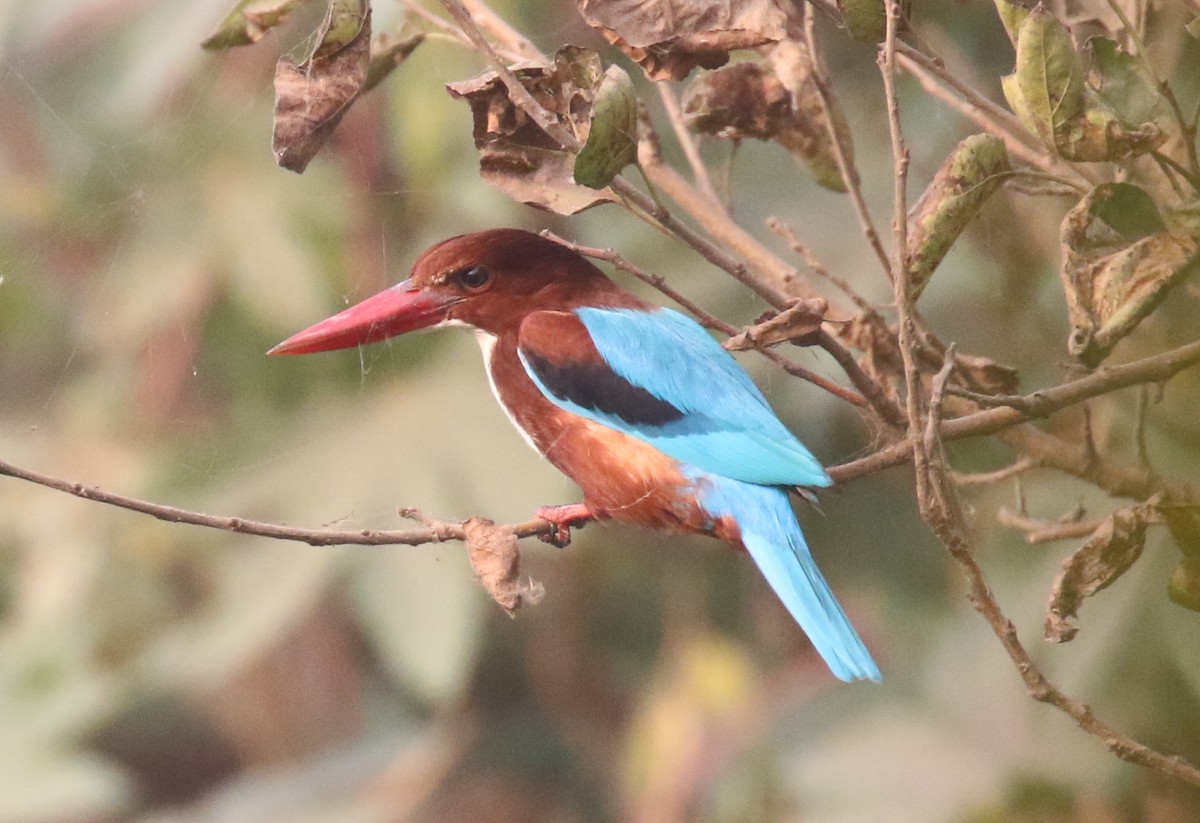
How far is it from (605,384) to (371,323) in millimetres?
163

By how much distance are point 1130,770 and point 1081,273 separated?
99 centimetres

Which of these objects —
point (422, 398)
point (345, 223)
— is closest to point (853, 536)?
point (422, 398)

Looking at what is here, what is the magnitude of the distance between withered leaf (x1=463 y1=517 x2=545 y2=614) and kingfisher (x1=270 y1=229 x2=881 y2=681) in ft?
0.51

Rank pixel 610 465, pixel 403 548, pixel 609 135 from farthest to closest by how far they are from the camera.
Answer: pixel 403 548 < pixel 610 465 < pixel 609 135

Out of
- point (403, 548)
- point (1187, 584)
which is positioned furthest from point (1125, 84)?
point (403, 548)

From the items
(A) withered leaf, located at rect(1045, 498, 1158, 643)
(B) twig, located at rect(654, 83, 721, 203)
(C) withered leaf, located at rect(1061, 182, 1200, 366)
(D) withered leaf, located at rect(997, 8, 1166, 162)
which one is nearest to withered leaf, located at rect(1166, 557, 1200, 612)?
(A) withered leaf, located at rect(1045, 498, 1158, 643)

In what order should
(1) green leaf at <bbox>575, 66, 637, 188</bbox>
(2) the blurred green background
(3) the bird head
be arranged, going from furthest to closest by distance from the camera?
(2) the blurred green background
(3) the bird head
(1) green leaf at <bbox>575, 66, 637, 188</bbox>

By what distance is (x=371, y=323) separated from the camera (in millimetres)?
942

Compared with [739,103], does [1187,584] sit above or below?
below

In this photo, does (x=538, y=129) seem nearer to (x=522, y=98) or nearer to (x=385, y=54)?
(x=522, y=98)

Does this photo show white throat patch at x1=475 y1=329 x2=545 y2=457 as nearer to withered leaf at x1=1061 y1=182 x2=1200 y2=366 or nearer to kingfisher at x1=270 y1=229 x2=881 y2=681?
kingfisher at x1=270 y1=229 x2=881 y2=681

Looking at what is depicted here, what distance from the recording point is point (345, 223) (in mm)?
1520

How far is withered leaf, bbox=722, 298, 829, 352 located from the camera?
736 millimetres

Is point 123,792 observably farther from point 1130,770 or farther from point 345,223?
point 1130,770
